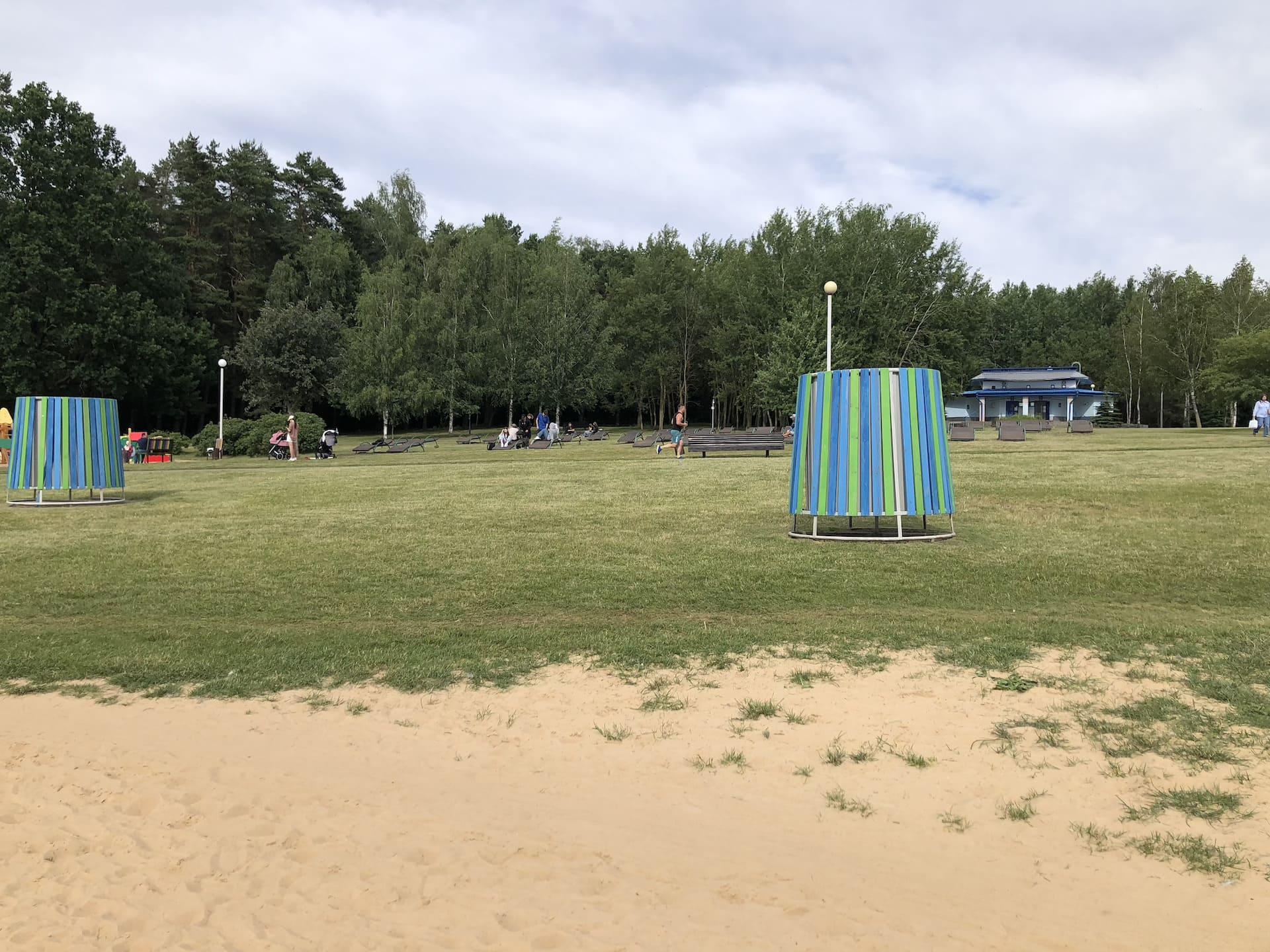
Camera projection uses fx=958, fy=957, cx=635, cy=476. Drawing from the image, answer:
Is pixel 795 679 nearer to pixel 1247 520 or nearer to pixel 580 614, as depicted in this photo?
pixel 580 614

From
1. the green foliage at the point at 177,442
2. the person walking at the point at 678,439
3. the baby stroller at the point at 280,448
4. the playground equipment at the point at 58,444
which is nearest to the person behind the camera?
the playground equipment at the point at 58,444

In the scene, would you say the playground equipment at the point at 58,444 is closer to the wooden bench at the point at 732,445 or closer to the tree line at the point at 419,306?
the wooden bench at the point at 732,445

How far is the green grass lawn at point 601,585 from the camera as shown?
632cm

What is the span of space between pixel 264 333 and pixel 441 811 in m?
52.3

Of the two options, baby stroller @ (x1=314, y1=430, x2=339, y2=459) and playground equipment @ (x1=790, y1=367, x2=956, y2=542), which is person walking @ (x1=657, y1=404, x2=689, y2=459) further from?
playground equipment @ (x1=790, y1=367, x2=956, y2=542)

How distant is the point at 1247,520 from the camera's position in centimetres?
1160

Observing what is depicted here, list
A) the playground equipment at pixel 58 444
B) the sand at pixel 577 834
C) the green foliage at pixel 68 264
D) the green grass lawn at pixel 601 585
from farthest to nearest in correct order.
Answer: the green foliage at pixel 68 264 < the playground equipment at pixel 58 444 < the green grass lawn at pixel 601 585 < the sand at pixel 577 834

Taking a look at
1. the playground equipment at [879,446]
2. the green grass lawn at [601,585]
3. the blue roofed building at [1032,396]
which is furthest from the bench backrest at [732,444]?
the blue roofed building at [1032,396]

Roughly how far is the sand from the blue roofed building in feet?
232

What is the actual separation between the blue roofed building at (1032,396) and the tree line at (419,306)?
16.8 feet

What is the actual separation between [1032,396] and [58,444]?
68513 millimetres

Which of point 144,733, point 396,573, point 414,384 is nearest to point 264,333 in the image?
point 414,384

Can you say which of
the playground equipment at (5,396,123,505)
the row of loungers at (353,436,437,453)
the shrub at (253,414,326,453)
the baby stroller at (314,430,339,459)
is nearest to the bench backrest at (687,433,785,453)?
the row of loungers at (353,436,437,453)

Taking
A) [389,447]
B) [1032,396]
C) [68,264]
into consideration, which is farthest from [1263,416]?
[68,264]
